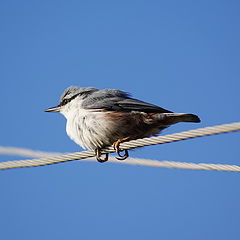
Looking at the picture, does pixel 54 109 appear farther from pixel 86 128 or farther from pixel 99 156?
pixel 99 156

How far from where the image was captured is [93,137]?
7242 mm

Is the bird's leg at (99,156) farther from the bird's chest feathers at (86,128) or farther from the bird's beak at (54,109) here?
the bird's beak at (54,109)

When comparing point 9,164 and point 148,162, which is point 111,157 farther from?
point 9,164

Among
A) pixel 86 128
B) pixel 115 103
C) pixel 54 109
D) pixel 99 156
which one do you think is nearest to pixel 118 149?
pixel 99 156

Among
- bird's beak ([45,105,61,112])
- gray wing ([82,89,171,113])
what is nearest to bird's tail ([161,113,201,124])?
→ gray wing ([82,89,171,113])

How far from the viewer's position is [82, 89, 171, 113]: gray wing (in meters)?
7.12

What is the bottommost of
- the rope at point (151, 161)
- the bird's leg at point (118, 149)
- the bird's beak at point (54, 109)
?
Result: the rope at point (151, 161)

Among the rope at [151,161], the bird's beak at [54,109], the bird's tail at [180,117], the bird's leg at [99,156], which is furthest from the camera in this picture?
the bird's beak at [54,109]

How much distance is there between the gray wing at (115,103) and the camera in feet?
23.4

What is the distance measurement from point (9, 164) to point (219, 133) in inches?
117

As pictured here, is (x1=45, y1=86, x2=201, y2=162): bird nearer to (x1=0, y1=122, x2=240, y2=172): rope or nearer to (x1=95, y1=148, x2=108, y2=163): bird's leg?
(x1=95, y1=148, x2=108, y2=163): bird's leg

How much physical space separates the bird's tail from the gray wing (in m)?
0.10

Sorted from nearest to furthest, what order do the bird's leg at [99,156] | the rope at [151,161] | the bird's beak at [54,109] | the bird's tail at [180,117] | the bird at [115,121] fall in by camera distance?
the rope at [151,161] → the bird's tail at [180,117] → the bird at [115,121] → the bird's leg at [99,156] → the bird's beak at [54,109]

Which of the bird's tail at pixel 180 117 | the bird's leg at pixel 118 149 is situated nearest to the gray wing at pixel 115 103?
the bird's tail at pixel 180 117
